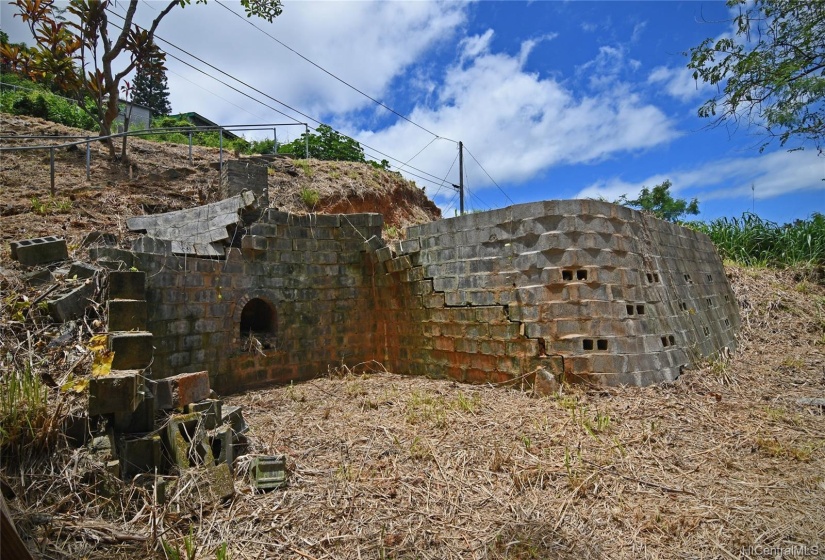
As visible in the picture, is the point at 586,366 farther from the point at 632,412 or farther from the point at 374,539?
the point at 374,539

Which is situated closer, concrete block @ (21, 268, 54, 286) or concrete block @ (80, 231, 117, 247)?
concrete block @ (21, 268, 54, 286)

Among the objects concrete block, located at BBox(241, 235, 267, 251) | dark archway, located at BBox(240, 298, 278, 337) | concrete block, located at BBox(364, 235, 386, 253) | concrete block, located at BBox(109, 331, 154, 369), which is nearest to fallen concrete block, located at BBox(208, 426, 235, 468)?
concrete block, located at BBox(109, 331, 154, 369)

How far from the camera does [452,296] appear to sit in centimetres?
737

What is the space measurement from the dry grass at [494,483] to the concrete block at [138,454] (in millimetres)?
262

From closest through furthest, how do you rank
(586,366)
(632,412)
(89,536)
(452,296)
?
(89,536)
(632,412)
(586,366)
(452,296)

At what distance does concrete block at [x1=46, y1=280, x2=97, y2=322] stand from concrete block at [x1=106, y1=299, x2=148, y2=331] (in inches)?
10.8

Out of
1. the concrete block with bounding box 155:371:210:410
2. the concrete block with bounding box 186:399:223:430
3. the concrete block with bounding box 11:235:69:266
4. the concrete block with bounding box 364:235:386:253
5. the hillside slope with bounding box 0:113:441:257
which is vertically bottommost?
the concrete block with bounding box 186:399:223:430

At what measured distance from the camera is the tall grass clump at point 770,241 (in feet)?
42.2

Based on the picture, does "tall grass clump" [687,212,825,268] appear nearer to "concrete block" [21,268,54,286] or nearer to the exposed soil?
the exposed soil

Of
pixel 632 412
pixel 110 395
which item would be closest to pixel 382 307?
pixel 632 412

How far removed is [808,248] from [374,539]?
15006 mm

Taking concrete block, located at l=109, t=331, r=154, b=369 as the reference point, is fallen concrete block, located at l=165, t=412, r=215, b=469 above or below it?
below

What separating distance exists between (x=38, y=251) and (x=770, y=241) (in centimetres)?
1717

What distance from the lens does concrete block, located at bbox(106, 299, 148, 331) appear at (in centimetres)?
441
